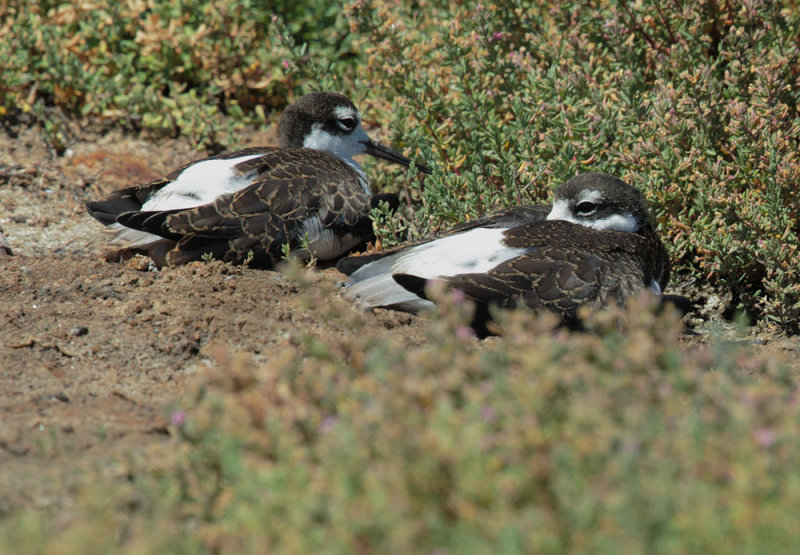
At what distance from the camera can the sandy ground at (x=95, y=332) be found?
3518 millimetres

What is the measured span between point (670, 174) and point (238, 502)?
3.61m

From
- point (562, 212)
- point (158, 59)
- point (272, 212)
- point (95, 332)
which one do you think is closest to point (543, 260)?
point (562, 212)

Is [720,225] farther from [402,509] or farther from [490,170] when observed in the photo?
[402,509]

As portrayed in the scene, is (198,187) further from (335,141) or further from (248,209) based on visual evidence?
(335,141)

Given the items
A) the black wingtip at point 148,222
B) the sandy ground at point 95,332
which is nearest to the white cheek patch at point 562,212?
the sandy ground at point 95,332

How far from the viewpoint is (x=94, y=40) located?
26.0ft

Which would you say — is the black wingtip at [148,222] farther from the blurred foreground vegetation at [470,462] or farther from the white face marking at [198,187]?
the blurred foreground vegetation at [470,462]

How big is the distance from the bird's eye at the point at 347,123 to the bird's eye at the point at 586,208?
1924 mm

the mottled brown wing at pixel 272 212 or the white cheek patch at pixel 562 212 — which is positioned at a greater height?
the white cheek patch at pixel 562 212

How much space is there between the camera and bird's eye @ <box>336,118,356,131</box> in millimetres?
6652

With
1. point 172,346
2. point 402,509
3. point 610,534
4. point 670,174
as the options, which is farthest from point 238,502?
point 670,174

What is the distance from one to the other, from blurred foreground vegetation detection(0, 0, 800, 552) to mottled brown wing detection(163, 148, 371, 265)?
1.10 ft

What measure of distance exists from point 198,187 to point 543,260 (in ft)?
6.79

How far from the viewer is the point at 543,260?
4918mm
